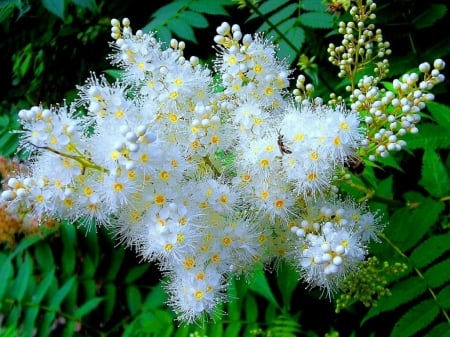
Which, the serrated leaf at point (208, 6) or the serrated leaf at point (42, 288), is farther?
the serrated leaf at point (42, 288)

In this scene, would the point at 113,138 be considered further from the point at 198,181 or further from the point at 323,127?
the point at 323,127

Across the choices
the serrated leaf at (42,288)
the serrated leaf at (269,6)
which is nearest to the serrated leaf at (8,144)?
the serrated leaf at (42,288)

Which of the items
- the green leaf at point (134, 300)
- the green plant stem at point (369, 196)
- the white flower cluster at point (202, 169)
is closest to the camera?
the white flower cluster at point (202, 169)

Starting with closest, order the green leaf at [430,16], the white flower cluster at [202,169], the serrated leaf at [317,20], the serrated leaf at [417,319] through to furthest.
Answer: the white flower cluster at [202,169] → the serrated leaf at [417,319] → the serrated leaf at [317,20] → the green leaf at [430,16]

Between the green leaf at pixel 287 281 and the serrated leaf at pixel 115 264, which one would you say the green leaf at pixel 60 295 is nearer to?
the serrated leaf at pixel 115 264

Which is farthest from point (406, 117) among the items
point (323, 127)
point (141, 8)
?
point (141, 8)

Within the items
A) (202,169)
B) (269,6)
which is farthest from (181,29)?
(202,169)
